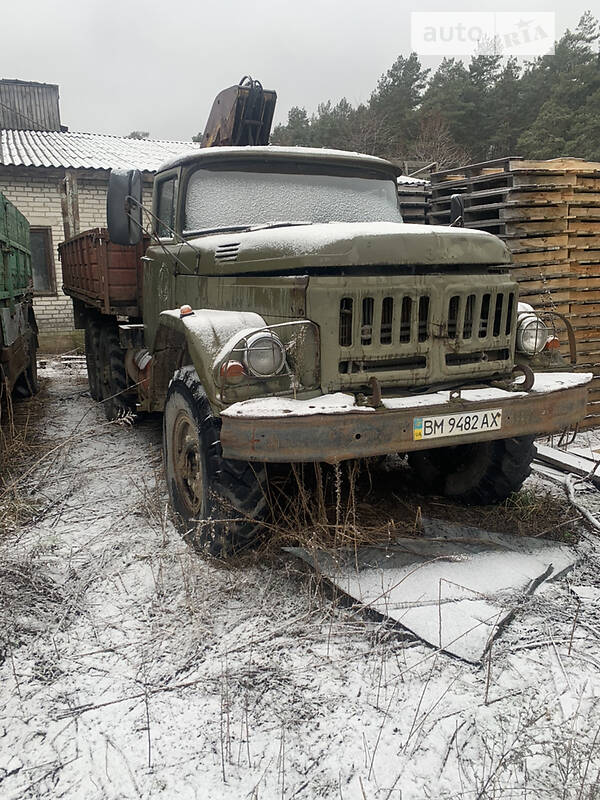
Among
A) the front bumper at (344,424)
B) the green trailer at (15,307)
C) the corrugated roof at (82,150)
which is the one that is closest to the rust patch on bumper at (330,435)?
the front bumper at (344,424)

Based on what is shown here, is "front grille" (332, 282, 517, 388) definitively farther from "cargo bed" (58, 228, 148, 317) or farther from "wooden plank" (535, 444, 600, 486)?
"cargo bed" (58, 228, 148, 317)

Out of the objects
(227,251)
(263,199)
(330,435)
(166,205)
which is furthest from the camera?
(166,205)

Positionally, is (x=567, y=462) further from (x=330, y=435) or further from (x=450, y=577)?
(x=330, y=435)

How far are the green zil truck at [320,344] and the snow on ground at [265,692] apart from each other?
47cm

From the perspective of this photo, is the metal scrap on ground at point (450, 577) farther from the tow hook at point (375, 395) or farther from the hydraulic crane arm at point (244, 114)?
the hydraulic crane arm at point (244, 114)

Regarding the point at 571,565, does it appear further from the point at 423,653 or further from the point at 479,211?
the point at 479,211

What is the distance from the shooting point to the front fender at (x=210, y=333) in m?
3.15

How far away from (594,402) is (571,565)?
3.66 metres

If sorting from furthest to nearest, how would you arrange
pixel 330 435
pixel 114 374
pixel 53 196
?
pixel 53 196 → pixel 114 374 → pixel 330 435

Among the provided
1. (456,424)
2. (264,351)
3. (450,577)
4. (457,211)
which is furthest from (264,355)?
(457,211)

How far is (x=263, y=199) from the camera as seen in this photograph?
4.16 meters

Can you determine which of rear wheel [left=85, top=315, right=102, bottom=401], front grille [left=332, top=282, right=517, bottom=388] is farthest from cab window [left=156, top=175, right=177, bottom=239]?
rear wheel [left=85, top=315, right=102, bottom=401]

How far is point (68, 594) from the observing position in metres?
3.14

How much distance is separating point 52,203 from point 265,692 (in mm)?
13878
